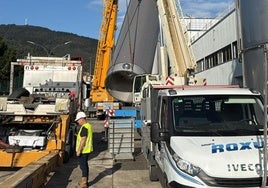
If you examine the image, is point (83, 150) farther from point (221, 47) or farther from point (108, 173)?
point (221, 47)

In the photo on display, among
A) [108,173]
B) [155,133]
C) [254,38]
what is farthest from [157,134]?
[254,38]

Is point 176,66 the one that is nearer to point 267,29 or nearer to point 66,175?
point 267,29

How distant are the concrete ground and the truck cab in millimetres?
Result: 2333

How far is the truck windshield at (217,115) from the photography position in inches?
Answer: 225

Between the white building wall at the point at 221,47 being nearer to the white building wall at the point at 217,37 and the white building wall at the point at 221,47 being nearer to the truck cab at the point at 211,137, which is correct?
the white building wall at the point at 217,37

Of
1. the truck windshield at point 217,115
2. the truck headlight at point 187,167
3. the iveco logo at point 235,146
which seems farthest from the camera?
the truck windshield at point 217,115

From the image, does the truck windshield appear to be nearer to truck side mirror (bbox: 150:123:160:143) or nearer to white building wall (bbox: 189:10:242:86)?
truck side mirror (bbox: 150:123:160:143)

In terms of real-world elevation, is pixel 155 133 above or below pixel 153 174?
above

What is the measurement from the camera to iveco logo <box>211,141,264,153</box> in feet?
16.7

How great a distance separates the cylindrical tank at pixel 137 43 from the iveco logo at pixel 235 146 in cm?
1223

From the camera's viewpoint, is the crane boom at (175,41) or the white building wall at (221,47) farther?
the white building wall at (221,47)

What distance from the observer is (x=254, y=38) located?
33.3 feet

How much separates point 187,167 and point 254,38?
20.3 feet

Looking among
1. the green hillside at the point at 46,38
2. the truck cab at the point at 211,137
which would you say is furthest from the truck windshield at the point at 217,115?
the green hillside at the point at 46,38
